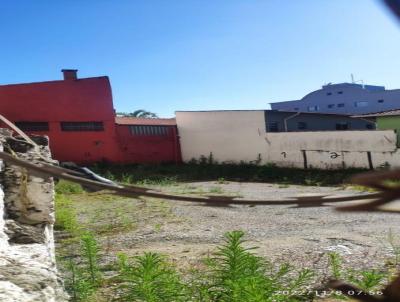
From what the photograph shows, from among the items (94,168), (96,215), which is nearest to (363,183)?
(96,215)

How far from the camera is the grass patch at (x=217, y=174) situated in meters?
14.4

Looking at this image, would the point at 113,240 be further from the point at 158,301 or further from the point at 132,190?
the point at 132,190

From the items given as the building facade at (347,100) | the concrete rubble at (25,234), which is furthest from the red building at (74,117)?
the building facade at (347,100)

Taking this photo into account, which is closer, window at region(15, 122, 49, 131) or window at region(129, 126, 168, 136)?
window at region(15, 122, 49, 131)

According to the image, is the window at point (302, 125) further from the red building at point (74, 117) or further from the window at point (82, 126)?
the window at point (82, 126)

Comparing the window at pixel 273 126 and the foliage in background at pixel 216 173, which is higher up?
the window at pixel 273 126

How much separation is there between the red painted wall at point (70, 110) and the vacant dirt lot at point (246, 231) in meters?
8.36

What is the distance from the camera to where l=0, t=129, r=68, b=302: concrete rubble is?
79.0 inches

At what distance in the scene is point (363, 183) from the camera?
62cm

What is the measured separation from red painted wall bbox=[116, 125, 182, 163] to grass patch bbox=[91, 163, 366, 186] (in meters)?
0.61

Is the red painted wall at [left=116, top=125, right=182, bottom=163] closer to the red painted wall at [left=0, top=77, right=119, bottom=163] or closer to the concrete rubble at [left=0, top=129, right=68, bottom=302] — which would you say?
the red painted wall at [left=0, top=77, right=119, bottom=163]

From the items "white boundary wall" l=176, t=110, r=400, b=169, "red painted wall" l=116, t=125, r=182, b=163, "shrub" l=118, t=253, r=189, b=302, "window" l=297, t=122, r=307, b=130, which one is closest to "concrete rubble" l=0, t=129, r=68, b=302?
"shrub" l=118, t=253, r=189, b=302

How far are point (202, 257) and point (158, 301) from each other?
194 cm

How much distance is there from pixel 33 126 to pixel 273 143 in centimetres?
1048
